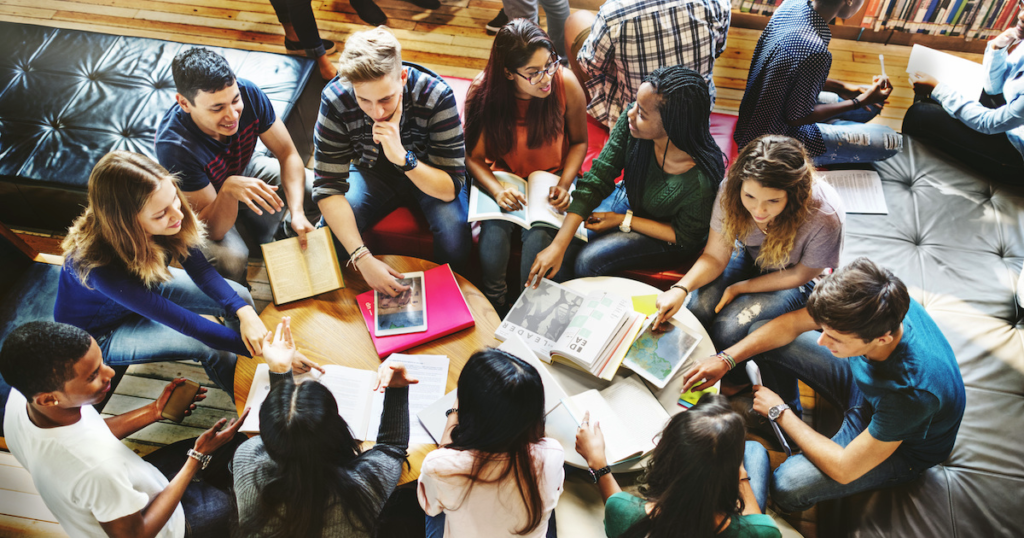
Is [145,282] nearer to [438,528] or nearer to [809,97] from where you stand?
[438,528]

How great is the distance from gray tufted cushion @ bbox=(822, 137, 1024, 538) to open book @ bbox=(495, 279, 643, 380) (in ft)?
3.00

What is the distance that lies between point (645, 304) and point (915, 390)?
808mm

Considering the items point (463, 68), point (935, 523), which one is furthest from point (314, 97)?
point (935, 523)

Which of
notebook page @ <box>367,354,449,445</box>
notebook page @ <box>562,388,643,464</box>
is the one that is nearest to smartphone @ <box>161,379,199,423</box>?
notebook page @ <box>367,354,449,445</box>

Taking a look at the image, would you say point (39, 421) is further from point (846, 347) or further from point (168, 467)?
point (846, 347)

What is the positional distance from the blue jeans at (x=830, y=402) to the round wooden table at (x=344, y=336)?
1.01m

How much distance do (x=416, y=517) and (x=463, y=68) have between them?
9.45ft

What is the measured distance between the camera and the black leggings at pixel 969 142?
2516mm

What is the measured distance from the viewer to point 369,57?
1.87 m

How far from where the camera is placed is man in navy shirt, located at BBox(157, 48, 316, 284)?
1.99 meters

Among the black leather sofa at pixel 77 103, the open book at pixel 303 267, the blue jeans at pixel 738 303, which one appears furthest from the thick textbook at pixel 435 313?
the black leather sofa at pixel 77 103

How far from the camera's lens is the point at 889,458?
1754mm

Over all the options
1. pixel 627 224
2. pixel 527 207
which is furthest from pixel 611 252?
pixel 527 207

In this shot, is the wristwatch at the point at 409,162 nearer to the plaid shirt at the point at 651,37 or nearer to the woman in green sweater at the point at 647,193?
the woman in green sweater at the point at 647,193
